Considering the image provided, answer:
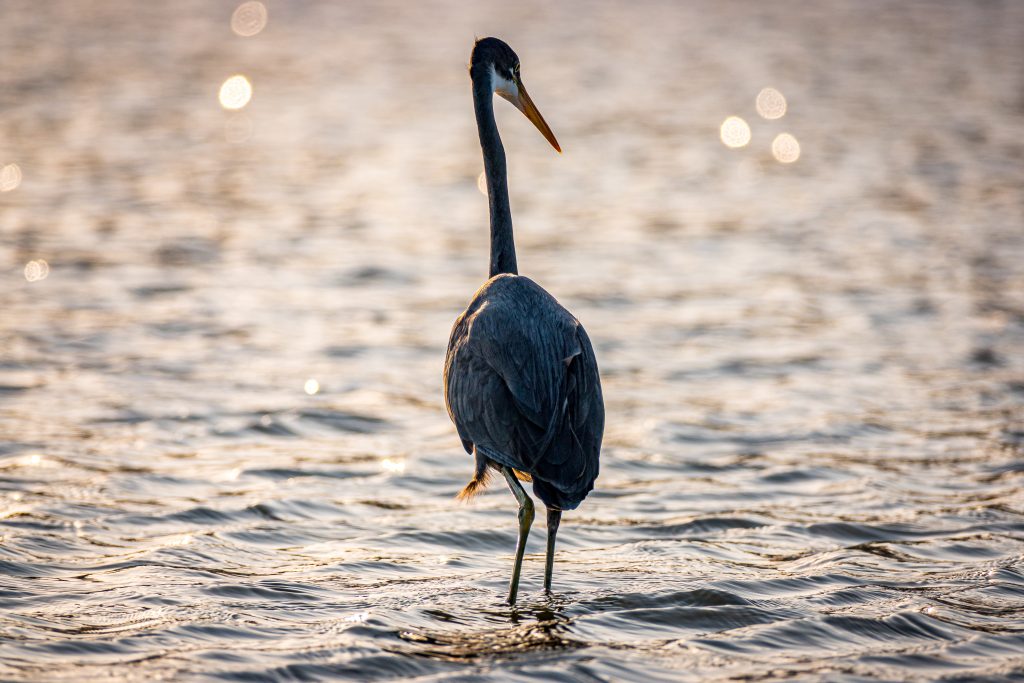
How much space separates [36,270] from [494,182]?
8.26m

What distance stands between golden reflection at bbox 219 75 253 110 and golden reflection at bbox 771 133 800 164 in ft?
34.0

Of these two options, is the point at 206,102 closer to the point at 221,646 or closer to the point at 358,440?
the point at 358,440

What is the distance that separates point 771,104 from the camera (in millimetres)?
27156

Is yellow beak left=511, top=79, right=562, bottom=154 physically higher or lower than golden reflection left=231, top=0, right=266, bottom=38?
lower

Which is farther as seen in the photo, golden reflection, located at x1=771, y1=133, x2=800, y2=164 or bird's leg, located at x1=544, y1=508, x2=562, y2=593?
golden reflection, located at x1=771, y1=133, x2=800, y2=164

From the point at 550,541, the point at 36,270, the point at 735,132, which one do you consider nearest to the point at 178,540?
the point at 550,541

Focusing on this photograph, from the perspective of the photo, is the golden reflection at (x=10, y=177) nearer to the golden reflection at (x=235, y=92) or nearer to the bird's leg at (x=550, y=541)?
the golden reflection at (x=235, y=92)

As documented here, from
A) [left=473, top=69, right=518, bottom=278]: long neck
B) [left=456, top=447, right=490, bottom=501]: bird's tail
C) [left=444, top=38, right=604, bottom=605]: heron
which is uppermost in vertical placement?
[left=473, top=69, right=518, bottom=278]: long neck

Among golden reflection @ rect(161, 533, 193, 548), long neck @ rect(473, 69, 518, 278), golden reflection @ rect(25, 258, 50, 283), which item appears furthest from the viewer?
golden reflection @ rect(25, 258, 50, 283)

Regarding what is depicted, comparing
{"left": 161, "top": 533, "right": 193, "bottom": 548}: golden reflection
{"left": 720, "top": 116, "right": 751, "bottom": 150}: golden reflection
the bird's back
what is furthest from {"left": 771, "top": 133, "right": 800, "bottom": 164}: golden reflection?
{"left": 161, "top": 533, "right": 193, "bottom": 548}: golden reflection

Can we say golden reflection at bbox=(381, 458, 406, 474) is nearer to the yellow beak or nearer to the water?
the water

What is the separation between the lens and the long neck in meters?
7.68

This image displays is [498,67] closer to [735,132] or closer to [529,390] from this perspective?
[529,390]

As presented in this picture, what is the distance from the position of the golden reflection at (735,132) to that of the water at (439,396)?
1.16 feet
